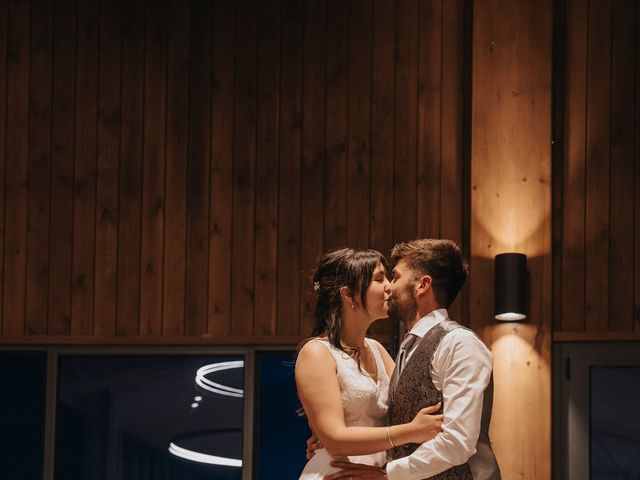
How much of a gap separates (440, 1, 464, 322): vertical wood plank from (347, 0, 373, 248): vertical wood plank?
39 cm

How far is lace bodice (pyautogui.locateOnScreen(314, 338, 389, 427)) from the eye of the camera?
3.35m

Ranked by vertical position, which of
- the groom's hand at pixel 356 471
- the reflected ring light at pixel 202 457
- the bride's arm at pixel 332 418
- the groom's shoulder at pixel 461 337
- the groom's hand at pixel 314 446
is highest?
the groom's shoulder at pixel 461 337

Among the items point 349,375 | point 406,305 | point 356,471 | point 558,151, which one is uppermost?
point 558,151

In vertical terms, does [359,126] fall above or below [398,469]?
above

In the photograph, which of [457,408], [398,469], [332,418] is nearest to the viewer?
[457,408]

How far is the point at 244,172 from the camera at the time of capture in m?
5.29

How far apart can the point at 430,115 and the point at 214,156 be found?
1166 millimetres

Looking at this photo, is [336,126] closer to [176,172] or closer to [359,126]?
[359,126]

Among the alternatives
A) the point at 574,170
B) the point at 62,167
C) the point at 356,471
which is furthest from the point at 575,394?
the point at 62,167

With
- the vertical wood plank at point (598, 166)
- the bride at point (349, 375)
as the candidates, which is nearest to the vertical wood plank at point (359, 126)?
the vertical wood plank at point (598, 166)

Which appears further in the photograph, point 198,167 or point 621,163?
point 198,167

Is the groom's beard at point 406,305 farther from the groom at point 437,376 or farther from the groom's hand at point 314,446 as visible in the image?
the groom's hand at point 314,446

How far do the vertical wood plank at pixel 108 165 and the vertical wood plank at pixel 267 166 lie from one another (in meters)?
0.78

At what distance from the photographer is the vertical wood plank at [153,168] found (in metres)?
5.27
